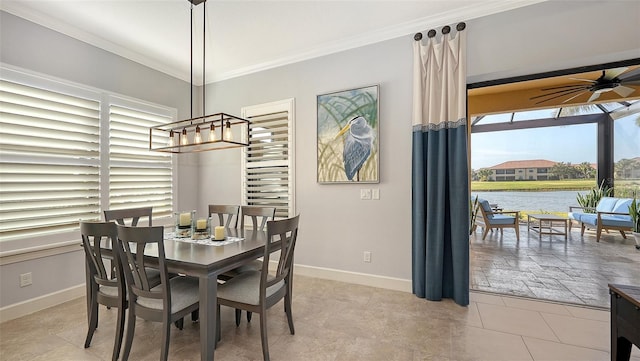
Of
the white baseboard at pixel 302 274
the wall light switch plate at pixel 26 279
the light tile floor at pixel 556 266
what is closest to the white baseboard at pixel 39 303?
the white baseboard at pixel 302 274

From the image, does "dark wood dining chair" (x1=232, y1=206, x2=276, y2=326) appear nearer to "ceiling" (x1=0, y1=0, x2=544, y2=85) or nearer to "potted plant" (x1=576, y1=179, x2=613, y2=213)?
"ceiling" (x1=0, y1=0, x2=544, y2=85)

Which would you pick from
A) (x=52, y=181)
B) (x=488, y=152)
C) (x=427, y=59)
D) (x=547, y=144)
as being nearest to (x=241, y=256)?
(x=52, y=181)

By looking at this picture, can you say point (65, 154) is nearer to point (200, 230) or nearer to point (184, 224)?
point (184, 224)

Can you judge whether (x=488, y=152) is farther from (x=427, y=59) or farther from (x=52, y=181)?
(x=52, y=181)

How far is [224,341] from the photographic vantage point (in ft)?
6.72

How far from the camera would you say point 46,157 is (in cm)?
264

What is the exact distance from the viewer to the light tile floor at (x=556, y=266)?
2.89m

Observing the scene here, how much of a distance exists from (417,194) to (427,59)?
1.43m

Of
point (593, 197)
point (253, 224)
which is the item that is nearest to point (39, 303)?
point (253, 224)

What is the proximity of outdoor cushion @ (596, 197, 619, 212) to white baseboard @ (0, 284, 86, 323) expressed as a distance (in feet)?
28.5

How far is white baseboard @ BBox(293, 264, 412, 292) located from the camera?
2.97 metres

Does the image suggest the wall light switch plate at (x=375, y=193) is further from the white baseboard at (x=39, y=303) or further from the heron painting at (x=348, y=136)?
the white baseboard at (x=39, y=303)

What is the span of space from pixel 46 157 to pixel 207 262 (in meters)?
2.39

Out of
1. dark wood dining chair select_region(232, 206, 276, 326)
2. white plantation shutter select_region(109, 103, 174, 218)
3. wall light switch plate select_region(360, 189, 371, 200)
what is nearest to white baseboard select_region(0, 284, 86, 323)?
white plantation shutter select_region(109, 103, 174, 218)
